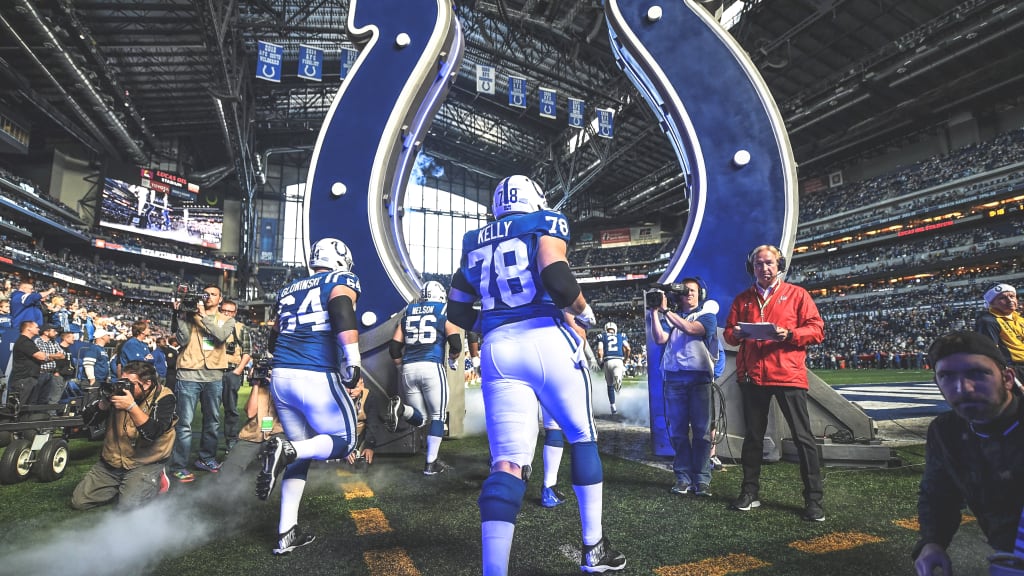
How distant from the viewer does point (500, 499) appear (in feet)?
6.91

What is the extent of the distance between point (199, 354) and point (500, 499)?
4.33 metres

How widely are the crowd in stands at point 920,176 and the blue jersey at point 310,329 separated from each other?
3670 centimetres

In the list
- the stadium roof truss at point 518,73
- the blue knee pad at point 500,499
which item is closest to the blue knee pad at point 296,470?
the blue knee pad at point 500,499

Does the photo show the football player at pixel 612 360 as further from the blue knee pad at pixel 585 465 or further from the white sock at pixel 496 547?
A: the white sock at pixel 496 547

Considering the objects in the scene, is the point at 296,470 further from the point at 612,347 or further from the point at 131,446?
the point at 612,347

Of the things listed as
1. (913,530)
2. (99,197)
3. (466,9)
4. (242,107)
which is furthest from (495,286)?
(99,197)

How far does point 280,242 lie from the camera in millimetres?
43031

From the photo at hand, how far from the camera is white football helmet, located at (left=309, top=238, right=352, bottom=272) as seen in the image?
3365mm

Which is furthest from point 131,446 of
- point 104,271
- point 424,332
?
point 104,271

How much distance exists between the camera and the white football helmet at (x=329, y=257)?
3.37 metres

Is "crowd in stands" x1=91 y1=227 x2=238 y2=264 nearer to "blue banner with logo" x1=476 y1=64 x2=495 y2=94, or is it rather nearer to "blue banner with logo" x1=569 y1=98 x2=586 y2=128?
"blue banner with logo" x1=476 y1=64 x2=495 y2=94

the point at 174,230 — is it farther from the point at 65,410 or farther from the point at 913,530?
the point at 913,530

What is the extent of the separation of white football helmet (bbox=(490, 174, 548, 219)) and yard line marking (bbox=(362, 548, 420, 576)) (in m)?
1.82

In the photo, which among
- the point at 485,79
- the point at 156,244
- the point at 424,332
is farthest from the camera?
the point at 156,244
